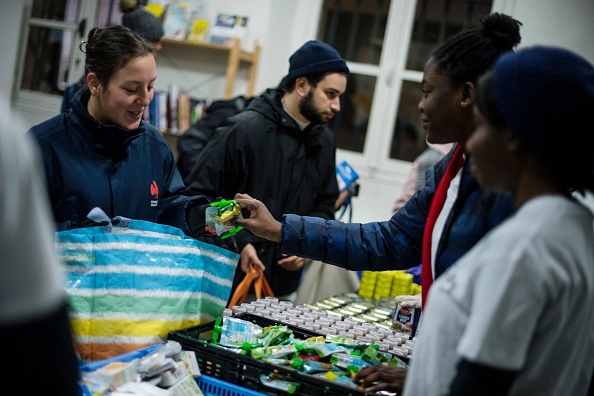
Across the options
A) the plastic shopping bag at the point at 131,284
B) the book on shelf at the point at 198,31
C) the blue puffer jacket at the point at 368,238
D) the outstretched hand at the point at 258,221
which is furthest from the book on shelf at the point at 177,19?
the plastic shopping bag at the point at 131,284

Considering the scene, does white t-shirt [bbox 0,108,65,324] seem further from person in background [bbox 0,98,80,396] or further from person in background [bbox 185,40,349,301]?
person in background [bbox 185,40,349,301]

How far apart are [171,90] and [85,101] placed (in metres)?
3.42

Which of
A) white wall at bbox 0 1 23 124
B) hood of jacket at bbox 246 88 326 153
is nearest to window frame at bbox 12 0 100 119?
white wall at bbox 0 1 23 124

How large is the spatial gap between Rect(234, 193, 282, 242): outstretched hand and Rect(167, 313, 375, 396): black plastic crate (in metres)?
0.40

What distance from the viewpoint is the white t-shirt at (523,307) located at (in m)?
1.06

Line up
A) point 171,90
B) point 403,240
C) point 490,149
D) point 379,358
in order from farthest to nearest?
point 171,90 → point 403,240 → point 379,358 → point 490,149

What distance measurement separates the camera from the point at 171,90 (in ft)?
18.0

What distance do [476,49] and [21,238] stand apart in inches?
52.7

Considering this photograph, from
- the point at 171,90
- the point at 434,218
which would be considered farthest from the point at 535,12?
the point at 434,218

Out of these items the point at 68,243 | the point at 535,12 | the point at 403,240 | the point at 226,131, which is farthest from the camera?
the point at 535,12

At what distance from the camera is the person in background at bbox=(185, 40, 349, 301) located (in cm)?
313

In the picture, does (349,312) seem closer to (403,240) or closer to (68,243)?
(403,240)

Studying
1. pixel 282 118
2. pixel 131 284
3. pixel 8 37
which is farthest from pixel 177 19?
pixel 131 284

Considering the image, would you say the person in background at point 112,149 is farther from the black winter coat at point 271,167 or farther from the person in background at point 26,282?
the person in background at point 26,282
